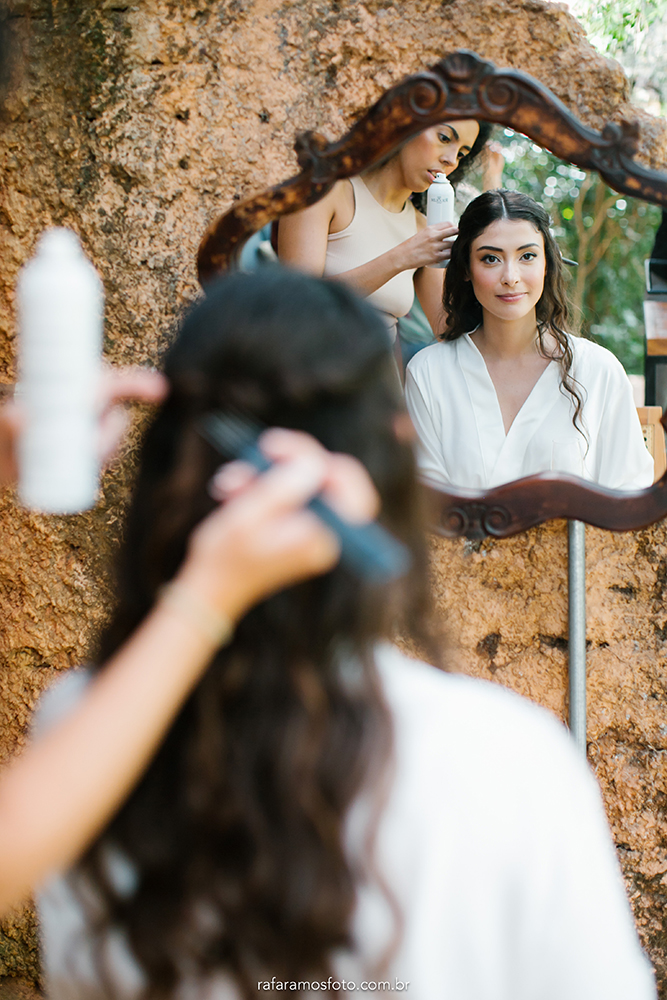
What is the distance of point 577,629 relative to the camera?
1.09 m

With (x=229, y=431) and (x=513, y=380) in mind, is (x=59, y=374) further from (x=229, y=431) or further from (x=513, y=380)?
(x=513, y=380)

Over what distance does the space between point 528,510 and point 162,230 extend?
62cm

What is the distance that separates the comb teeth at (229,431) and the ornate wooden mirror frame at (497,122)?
1.92 feet

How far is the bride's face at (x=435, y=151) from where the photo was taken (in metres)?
0.97

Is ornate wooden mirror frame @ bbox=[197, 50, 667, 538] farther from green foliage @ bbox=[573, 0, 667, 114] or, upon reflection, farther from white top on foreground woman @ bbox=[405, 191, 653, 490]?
green foliage @ bbox=[573, 0, 667, 114]

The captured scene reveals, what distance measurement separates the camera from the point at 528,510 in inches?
39.6

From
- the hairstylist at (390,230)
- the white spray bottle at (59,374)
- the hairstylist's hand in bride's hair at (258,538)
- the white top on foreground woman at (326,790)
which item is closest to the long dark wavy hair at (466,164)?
the hairstylist at (390,230)

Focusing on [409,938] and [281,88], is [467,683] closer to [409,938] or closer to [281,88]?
[409,938]

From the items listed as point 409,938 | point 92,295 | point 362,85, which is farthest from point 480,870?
point 362,85

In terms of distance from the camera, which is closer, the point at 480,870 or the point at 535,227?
the point at 480,870

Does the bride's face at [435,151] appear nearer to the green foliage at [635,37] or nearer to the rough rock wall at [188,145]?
the rough rock wall at [188,145]

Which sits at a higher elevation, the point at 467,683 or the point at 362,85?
the point at 362,85

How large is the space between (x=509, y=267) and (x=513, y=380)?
15 centimetres

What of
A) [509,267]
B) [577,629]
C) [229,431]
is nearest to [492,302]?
[509,267]
